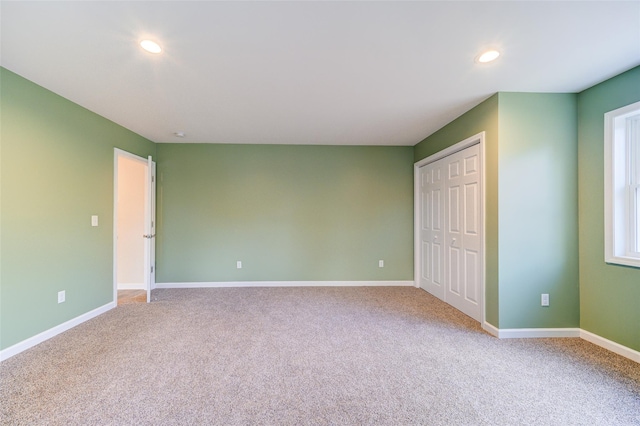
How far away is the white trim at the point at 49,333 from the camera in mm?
2254

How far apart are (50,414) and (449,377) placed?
2639 millimetres

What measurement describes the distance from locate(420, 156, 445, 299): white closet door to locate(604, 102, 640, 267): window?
1.63 m

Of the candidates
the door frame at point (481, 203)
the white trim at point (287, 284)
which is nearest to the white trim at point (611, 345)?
the door frame at point (481, 203)

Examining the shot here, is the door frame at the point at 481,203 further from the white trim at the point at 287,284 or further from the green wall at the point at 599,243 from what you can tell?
the green wall at the point at 599,243

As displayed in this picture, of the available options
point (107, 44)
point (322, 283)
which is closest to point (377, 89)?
point (107, 44)

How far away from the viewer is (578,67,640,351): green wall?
2223 millimetres

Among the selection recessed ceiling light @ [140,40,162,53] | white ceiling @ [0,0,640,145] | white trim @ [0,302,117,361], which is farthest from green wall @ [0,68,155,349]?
recessed ceiling light @ [140,40,162,53]

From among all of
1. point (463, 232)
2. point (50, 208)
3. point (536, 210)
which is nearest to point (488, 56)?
point (536, 210)

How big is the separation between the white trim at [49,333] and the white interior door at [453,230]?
14.6 feet

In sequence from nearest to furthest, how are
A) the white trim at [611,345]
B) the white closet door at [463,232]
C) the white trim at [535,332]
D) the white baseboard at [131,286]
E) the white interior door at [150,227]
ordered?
the white trim at [611,345]
the white trim at [535,332]
the white closet door at [463,232]
the white interior door at [150,227]
the white baseboard at [131,286]

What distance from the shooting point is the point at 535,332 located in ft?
8.70

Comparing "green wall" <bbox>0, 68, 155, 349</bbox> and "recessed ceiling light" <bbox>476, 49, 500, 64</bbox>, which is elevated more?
"recessed ceiling light" <bbox>476, 49, 500, 64</bbox>

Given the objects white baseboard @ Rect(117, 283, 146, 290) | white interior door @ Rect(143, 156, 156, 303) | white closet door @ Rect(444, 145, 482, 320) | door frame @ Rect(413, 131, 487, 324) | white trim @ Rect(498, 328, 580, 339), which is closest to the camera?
white trim @ Rect(498, 328, 580, 339)

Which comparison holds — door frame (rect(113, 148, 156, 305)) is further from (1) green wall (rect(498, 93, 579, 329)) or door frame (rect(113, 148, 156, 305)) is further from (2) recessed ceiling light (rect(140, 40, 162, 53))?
(1) green wall (rect(498, 93, 579, 329))
